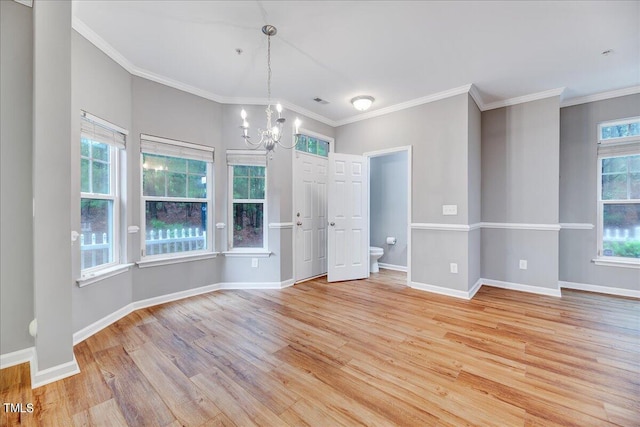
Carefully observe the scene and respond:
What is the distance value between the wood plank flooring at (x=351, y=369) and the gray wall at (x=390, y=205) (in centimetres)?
213

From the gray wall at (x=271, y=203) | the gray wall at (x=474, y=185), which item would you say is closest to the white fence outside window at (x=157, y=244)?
the gray wall at (x=271, y=203)

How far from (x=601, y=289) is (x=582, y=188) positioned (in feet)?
4.64

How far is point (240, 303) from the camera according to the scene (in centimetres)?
330

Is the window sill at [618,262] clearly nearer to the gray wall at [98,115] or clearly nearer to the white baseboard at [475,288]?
the white baseboard at [475,288]

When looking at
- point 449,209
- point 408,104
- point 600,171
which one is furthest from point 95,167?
point 600,171

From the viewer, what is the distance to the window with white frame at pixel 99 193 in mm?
2523

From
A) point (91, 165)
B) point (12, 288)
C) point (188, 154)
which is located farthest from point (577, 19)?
point (12, 288)

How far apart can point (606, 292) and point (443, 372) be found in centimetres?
349

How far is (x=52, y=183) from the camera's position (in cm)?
183

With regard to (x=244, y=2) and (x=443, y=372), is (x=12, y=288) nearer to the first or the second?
(x=244, y=2)

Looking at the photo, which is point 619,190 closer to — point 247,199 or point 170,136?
point 247,199

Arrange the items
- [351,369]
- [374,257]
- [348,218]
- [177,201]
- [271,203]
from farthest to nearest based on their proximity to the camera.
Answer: [374,257]
[348,218]
[271,203]
[177,201]
[351,369]

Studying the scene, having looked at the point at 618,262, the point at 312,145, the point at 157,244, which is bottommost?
the point at 618,262

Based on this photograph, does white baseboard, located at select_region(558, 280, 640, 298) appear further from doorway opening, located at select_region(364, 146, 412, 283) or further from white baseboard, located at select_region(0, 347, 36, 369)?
white baseboard, located at select_region(0, 347, 36, 369)
